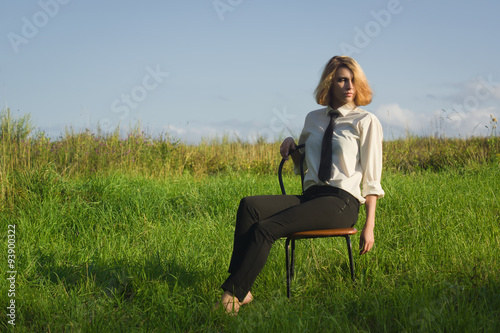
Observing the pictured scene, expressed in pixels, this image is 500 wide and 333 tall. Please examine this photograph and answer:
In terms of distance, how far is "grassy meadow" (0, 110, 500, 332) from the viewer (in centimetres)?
264

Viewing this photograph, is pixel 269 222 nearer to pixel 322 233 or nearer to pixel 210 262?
pixel 322 233

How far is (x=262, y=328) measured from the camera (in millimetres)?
2352

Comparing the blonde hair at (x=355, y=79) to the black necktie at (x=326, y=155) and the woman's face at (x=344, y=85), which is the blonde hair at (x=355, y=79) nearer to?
the woman's face at (x=344, y=85)

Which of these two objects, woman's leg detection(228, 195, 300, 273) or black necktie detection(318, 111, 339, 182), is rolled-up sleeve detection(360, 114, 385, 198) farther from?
woman's leg detection(228, 195, 300, 273)

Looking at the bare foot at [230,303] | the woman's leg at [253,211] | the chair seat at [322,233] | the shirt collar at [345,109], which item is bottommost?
the bare foot at [230,303]

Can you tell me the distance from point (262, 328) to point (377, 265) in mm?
1264

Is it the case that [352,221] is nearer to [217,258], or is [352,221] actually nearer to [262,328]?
[262,328]

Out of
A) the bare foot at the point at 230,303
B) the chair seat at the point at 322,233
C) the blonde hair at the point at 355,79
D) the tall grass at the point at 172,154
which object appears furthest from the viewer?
the tall grass at the point at 172,154

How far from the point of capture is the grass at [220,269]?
262cm

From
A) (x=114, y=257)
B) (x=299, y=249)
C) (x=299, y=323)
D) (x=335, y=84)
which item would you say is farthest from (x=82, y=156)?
(x=299, y=323)

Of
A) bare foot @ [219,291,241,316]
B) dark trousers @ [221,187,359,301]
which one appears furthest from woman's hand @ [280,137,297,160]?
bare foot @ [219,291,241,316]

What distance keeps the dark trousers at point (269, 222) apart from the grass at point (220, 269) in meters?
0.24

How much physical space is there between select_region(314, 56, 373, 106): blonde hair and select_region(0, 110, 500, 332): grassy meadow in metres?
1.22

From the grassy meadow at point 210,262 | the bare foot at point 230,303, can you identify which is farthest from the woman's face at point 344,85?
the bare foot at point 230,303
